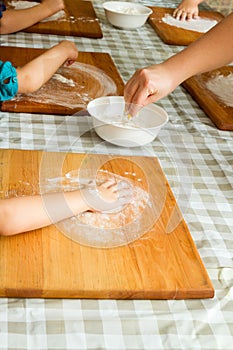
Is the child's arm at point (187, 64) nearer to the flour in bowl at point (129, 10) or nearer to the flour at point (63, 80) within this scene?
the flour at point (63, 80)

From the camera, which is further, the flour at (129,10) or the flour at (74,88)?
the flour at (129,10)

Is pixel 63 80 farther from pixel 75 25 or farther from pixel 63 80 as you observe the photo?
pixel 75 25

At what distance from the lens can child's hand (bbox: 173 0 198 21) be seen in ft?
6.67

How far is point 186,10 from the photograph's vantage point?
204 centimetres

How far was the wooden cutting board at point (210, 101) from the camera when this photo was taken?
139 centimetres

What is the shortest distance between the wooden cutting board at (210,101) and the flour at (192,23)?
0.39 m

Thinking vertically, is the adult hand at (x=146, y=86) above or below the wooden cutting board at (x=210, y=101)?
above

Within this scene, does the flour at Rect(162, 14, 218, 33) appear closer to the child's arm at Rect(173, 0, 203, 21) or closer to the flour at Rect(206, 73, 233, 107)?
the child's arm at Rect(173, 0, 203, 21)

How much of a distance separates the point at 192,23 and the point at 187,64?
92cm

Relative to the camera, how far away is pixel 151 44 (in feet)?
6.11

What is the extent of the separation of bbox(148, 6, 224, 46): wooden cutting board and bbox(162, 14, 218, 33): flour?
0.08 ft

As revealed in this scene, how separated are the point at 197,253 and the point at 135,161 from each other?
26cm

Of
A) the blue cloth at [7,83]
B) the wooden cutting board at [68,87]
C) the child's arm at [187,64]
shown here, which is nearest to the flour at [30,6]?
the wooden cutting board at [68,87]

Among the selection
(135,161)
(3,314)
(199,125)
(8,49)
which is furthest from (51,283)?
(8,49)
